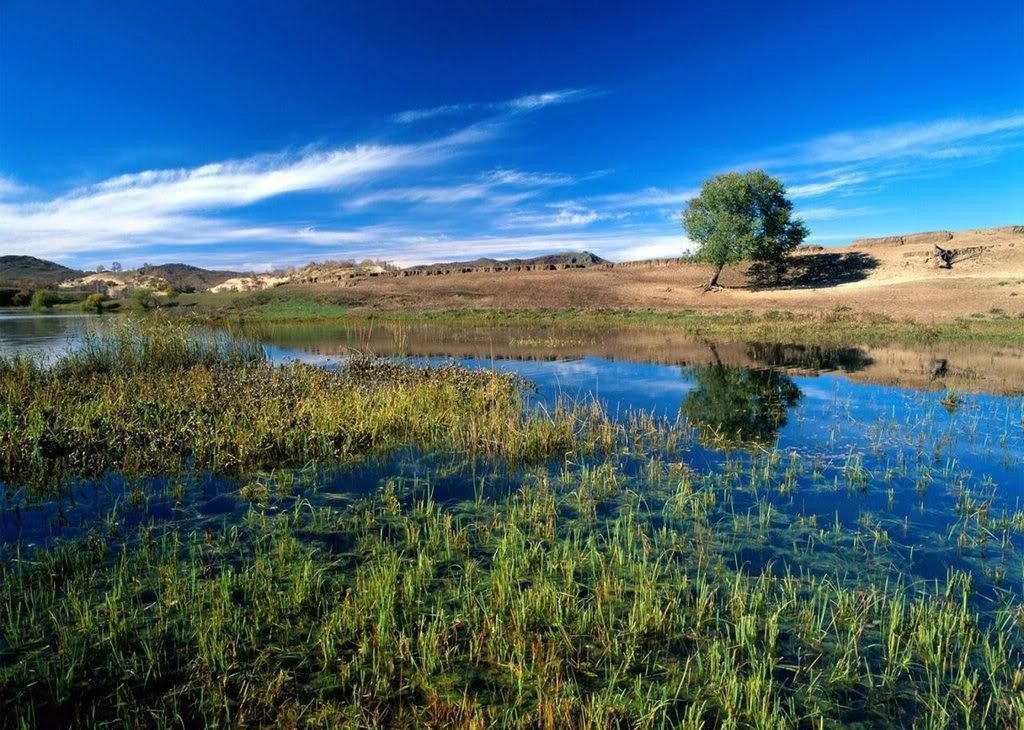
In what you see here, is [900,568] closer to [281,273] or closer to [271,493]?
[271,493]

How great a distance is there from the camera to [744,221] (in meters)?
53.3

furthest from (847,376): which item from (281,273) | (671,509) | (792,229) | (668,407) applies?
(281,273)

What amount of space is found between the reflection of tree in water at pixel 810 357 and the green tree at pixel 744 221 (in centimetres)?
2663

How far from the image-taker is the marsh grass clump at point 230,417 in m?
9.47

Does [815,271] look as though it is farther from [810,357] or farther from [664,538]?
[664,538]

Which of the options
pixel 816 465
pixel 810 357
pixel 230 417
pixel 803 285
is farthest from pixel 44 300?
pixel 803 285

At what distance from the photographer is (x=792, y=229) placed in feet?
181

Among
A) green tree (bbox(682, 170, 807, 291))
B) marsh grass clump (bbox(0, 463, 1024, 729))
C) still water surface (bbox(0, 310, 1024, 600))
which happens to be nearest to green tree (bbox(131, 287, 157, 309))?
still water surface (bbox(0, 310, 1024, 600))

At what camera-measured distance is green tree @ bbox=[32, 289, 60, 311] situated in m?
59.2

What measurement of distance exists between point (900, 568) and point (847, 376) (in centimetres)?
1535

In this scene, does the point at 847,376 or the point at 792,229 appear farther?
the point at 792,229

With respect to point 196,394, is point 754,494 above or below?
below

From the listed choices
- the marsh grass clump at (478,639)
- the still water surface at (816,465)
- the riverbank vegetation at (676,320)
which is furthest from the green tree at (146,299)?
the marsh grass clump at (478,639)

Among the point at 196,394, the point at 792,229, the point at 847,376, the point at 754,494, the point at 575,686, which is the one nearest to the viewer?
the point at 575,686
